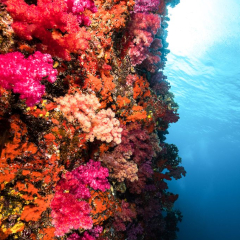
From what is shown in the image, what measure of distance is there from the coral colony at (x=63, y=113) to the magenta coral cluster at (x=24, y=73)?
0.01 m

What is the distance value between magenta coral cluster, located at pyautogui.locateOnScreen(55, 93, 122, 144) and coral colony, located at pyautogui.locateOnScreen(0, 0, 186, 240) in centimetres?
2

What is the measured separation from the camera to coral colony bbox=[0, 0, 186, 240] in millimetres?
2418

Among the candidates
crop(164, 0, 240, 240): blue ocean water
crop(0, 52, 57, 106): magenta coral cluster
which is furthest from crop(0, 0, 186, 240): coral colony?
crop(164, 0, 240, 240): blue ocean water

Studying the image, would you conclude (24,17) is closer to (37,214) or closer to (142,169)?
(37,214)

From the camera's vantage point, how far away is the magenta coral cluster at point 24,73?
211cm

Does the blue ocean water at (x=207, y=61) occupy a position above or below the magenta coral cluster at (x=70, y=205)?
above

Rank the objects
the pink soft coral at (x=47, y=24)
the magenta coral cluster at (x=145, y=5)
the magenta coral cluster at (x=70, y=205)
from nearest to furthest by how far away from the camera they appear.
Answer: the pink soft coral at (x=47, y=24) → the magenta coral cluster at (x=70, y=205) → the magenta coral cluster at (x=145, y=5)

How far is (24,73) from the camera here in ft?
7.16

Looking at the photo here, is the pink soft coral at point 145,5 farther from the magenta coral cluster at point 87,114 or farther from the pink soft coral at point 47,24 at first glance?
the magenta coral cluster at point 87,114

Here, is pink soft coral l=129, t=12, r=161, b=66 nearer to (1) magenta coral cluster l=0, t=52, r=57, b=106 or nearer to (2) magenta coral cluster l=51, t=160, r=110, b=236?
(1) magenta coral cluster l=0, t=52, r=57, b=106

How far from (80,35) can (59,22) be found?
371 millimetres

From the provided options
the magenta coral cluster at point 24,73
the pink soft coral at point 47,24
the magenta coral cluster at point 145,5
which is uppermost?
the magenta coral cluster at point 145,5

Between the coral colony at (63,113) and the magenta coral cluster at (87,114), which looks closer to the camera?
the coral colony at (63,113)

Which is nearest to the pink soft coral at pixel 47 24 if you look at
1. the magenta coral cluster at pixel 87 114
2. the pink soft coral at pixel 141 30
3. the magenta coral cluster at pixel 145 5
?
the magenta coral cluster at pixel 87 114
